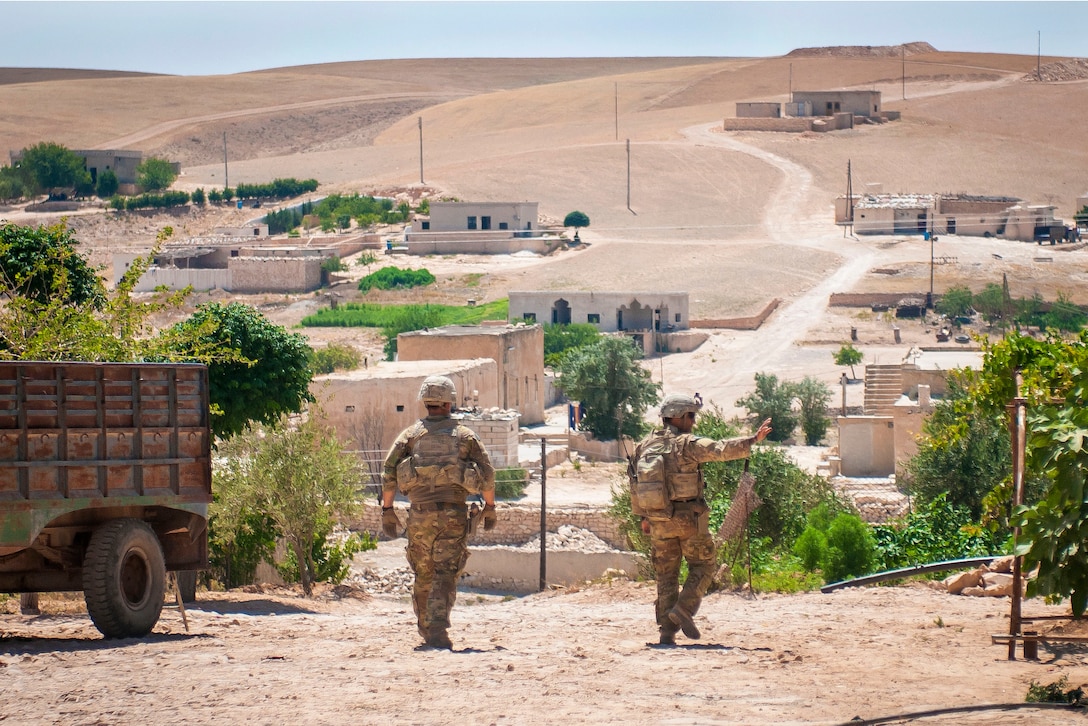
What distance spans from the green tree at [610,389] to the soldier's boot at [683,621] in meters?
30.2

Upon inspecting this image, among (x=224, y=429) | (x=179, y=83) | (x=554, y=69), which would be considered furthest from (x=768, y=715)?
(x=554, y=69)

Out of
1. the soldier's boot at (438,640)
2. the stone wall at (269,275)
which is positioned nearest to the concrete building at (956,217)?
the stone wall at (269,275)

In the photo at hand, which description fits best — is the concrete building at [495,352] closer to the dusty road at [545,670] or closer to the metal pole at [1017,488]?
the dusty road at [545,670]

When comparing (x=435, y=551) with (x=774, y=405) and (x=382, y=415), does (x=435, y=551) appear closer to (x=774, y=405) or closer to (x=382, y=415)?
(x=382, y=415)

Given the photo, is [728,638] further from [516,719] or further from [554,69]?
[554,69]

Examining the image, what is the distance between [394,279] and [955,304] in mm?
24401

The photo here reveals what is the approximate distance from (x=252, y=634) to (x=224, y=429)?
7038 mm

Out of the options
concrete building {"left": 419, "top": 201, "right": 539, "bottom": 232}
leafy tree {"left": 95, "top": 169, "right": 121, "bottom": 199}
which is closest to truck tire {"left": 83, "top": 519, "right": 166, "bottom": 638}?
concrete building {"left": 419, "top": 201, "right": 539, "bottom": 232}

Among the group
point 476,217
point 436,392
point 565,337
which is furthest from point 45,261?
point 476,217

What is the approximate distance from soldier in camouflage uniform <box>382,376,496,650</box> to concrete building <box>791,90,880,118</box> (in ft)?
331

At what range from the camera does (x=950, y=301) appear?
60594 millimetres

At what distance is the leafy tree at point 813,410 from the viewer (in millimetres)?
41531

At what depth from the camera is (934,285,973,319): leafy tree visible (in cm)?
6012

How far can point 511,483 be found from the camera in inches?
1192
